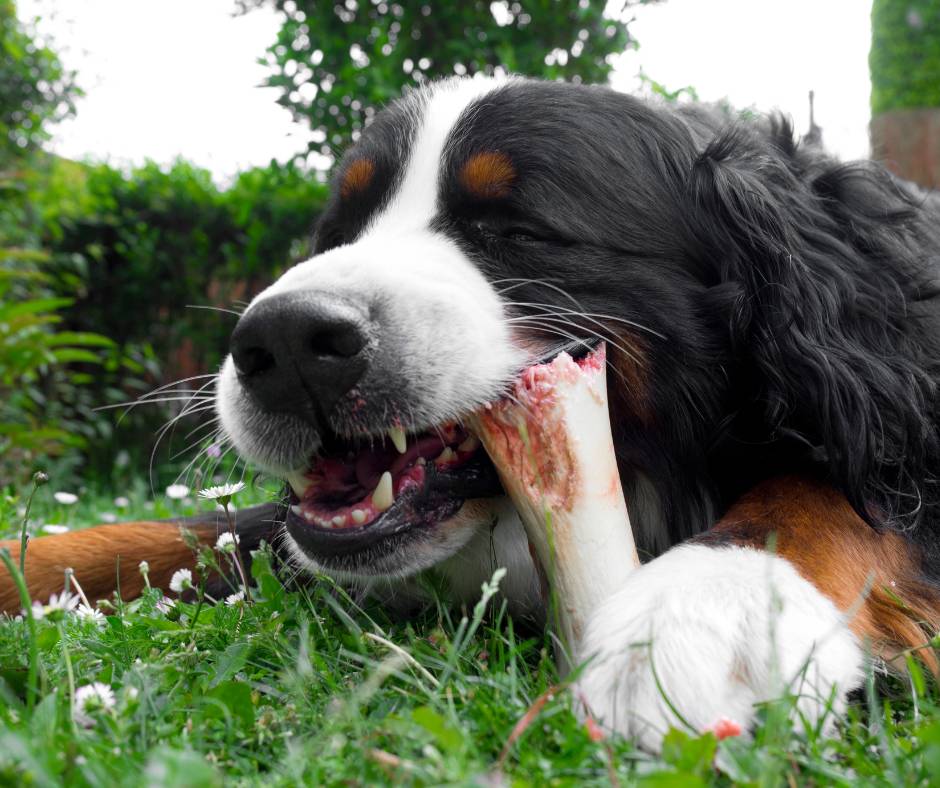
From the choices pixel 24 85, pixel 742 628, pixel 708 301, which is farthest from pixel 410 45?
pixel 742 628

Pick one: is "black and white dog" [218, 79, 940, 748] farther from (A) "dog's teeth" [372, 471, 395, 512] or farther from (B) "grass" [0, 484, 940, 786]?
(B) "grass" [0, 484, 940, 786]

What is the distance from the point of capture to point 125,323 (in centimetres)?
724

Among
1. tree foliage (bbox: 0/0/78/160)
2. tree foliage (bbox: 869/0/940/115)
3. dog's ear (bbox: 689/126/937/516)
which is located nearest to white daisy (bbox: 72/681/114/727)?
dog's ear (bbox: 689/126/937/516)

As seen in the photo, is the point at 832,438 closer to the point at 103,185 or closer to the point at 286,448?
the point at 286,448

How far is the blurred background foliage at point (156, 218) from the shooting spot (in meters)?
4.80

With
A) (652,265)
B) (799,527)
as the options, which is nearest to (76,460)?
(652,265)

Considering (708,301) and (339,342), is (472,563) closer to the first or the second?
(339,342)

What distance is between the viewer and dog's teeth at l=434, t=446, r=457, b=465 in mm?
2031

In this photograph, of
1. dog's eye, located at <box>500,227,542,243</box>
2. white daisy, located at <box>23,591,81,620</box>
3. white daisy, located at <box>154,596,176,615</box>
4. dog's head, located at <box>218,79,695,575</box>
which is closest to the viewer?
white daisy, located at <box>23,591,81,620</box>

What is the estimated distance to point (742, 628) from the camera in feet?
4.67

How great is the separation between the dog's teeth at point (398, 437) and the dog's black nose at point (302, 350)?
131 mm

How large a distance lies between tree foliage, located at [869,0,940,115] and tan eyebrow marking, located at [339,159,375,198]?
497cm

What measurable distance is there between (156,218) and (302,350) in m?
5.93

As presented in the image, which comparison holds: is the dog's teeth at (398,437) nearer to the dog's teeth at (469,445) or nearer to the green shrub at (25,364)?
the dog's teeth at (469,445)
